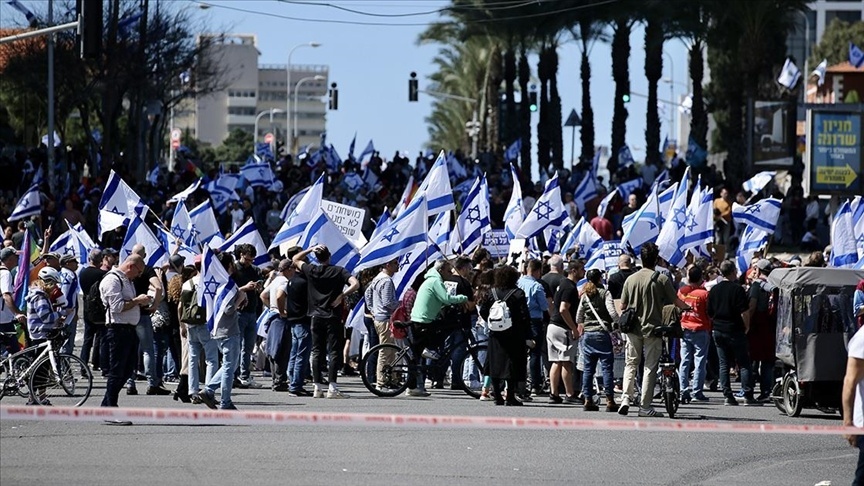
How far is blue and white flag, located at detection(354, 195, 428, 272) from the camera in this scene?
1864 centimetres

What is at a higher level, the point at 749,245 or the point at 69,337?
the point at 749,245

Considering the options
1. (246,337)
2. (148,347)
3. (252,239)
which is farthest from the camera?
(252,239)

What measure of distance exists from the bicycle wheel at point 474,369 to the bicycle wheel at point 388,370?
0.72m

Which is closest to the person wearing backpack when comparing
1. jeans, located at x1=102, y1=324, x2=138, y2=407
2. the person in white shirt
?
jeans, located at x1=102, y1=324, x2=138, y2=407

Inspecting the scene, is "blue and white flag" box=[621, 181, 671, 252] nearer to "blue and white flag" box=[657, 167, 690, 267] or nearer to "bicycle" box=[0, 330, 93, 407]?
"blue and white flag" box=[657, 167, 690, 267]

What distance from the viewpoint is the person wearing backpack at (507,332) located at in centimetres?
1658

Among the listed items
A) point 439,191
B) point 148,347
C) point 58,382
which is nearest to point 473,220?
point 439,191

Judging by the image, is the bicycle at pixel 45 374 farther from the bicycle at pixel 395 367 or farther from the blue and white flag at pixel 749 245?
the blue and white flag at pixel 749 245

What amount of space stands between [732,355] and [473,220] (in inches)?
233

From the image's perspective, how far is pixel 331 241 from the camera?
19781 millimetres

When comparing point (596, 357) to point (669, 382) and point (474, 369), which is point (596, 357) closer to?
point (669, 382)

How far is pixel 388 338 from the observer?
59.7ft

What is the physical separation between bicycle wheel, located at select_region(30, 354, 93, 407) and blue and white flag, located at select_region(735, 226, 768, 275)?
1140cm

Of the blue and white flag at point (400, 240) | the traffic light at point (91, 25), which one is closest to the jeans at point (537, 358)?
the blue and white flag at point (400, 240)
